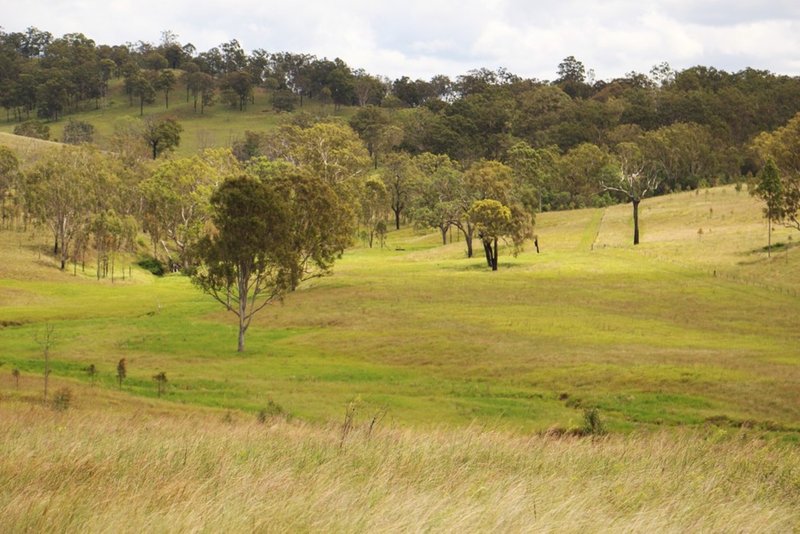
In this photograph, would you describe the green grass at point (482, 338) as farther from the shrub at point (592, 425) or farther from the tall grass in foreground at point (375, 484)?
the tall grass in foreground at point (375, 484)

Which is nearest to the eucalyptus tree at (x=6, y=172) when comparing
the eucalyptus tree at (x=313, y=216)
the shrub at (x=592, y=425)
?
the eucalyptus tree at (x=313, y=216)

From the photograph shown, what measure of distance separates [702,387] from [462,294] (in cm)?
3487

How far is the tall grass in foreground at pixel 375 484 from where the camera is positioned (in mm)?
7160

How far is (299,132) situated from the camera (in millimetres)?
129000

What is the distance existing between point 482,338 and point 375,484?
42024mm

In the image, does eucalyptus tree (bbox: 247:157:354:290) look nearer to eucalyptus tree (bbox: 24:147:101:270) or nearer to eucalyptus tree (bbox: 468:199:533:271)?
eucalyptus tree (bbox: 468:199:533:271)

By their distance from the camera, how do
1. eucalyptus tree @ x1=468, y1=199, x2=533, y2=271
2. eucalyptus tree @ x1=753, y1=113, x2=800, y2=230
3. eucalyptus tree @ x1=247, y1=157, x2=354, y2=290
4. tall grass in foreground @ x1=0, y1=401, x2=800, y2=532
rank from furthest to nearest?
1. eucalyptus tree @ x1=468, y1=199, x2=533, y2=271
2. eucalyptus tree @ x1=753, y1=113, x2=800, y2=230
3. eucalyptus tree @ x1=247, y1=157, x2=354, y2=290
4. tall grass in foreground @ x1=0, y1=401, x2=800, y2=532

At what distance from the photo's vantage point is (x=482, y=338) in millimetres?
50500

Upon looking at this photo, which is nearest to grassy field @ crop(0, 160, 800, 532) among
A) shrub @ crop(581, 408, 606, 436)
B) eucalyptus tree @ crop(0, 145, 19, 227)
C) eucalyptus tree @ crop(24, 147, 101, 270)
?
shrub @ crop(581, 408, 606, 436)

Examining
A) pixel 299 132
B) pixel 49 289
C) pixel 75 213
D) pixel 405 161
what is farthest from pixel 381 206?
pixel 49 289

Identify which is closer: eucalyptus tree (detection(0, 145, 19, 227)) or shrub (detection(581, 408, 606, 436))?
shrub (detection(581, 408, 606, 436))

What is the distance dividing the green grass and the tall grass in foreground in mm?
17104

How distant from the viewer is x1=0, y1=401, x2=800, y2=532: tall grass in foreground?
23.5ft

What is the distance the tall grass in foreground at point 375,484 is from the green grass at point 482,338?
1710 cm
